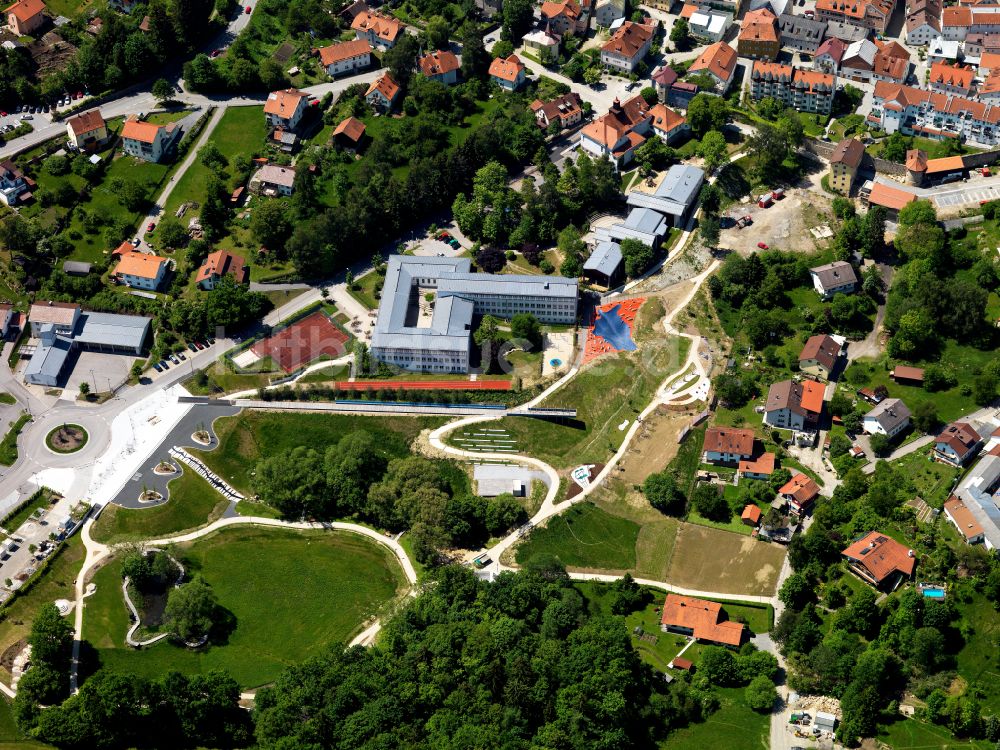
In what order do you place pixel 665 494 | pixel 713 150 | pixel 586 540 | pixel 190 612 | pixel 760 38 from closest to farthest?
pixel 190 612
pixel 665 494
pixel 586 540
pixel 713 150
pixel 760 38

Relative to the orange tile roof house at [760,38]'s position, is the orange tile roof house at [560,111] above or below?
below

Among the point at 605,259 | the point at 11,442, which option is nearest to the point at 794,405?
the point at 605,259

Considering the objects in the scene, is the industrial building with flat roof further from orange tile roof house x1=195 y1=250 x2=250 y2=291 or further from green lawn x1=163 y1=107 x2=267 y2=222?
green lawn x1=163 y1=107 x2=267 y2=222

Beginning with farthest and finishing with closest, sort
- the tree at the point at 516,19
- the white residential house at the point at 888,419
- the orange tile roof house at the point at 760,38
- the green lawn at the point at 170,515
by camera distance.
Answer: the tree at the point at 516,19, the orange tile roof house at the point at 760,38, the white residential house at the point at 888,419, the green lawn at the point at 170,515

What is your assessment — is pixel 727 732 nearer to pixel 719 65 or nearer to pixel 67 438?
pixel 67 438

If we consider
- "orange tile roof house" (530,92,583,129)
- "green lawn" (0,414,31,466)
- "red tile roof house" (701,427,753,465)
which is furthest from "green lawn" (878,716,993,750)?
"orange tile roof house" (530,92,583,129)

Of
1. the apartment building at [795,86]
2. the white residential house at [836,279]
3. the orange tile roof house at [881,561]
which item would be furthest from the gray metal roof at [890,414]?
the apartment building at [795,86]

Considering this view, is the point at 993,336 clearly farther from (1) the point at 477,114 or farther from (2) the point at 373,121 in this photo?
(2) the point at 373,121

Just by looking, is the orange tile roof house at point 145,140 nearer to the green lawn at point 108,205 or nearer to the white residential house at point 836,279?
the green lawn at point 108,205
